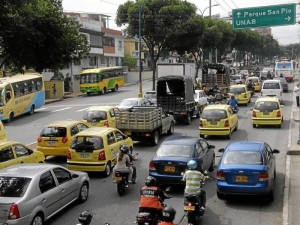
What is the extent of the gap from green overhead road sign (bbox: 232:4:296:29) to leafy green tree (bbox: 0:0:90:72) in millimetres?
8463

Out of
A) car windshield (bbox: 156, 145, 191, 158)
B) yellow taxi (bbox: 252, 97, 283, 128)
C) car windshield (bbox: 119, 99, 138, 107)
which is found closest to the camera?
car windshield (bbox: 156, 145, 191, 158)

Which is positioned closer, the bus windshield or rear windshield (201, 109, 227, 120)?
rear windshield (201, 109, 227, 120)

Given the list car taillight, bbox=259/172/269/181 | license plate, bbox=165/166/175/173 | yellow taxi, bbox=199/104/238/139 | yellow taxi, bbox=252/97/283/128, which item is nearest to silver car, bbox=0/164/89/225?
license plate, bbox=165/166/175/173

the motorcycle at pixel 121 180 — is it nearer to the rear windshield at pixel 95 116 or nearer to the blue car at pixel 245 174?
the blue car at pixel 245 174

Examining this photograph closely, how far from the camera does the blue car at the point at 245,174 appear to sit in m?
11.5

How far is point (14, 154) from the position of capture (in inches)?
539

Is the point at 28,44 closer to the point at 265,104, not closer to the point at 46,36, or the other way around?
the point at 46,36

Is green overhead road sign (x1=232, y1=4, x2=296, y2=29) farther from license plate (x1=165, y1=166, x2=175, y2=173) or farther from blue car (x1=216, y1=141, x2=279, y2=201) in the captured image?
license plate (x1=165, y1=166, x2=175, y2=173)

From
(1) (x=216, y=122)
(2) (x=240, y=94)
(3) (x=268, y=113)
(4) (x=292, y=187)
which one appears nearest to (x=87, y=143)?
(4) (x=292, y=187)

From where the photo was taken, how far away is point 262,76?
63312mm

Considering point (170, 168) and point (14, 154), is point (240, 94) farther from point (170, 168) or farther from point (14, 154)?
point (14, 154)

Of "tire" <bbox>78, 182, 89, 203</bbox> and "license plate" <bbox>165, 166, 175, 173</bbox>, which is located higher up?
"license plate" <bbox>165, 166, 175, 173</bbox>

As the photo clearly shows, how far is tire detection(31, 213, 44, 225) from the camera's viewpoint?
374 inches

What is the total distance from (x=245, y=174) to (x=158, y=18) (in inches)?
1295
